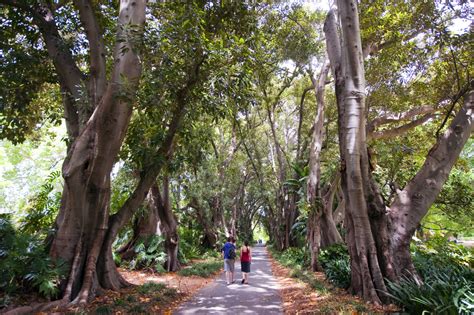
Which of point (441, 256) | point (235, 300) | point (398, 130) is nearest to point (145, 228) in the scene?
point (235, 300)

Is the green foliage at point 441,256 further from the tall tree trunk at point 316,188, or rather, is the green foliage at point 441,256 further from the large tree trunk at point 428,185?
the tall tree trunk at point 316,188

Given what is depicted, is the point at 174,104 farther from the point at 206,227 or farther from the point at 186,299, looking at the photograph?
the point at 206,227

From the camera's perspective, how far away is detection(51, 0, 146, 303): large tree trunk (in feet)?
24.0

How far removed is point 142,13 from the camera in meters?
7.80

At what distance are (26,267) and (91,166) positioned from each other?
2343 mm

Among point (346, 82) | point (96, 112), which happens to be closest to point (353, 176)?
point (346, 82)

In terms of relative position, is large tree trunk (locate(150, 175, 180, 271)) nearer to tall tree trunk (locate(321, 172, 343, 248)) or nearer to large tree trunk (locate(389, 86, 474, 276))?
tall tree trunk (locate(321, 172, 343, 248))

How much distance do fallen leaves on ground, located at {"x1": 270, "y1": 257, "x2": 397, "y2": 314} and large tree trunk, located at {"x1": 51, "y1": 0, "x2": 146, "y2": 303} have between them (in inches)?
178

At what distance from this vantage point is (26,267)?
276 inches

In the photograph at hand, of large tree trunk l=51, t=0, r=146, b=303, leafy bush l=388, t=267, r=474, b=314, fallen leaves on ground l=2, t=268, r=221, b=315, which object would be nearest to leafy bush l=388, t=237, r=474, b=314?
A: leafy bush l=388, t=267, r=474, b=314

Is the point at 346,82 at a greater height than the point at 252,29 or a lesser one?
lesser

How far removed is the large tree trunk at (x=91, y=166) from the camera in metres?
7.30

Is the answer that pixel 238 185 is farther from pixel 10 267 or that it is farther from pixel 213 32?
pixel 10 267

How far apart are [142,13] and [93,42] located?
4.32 feet
